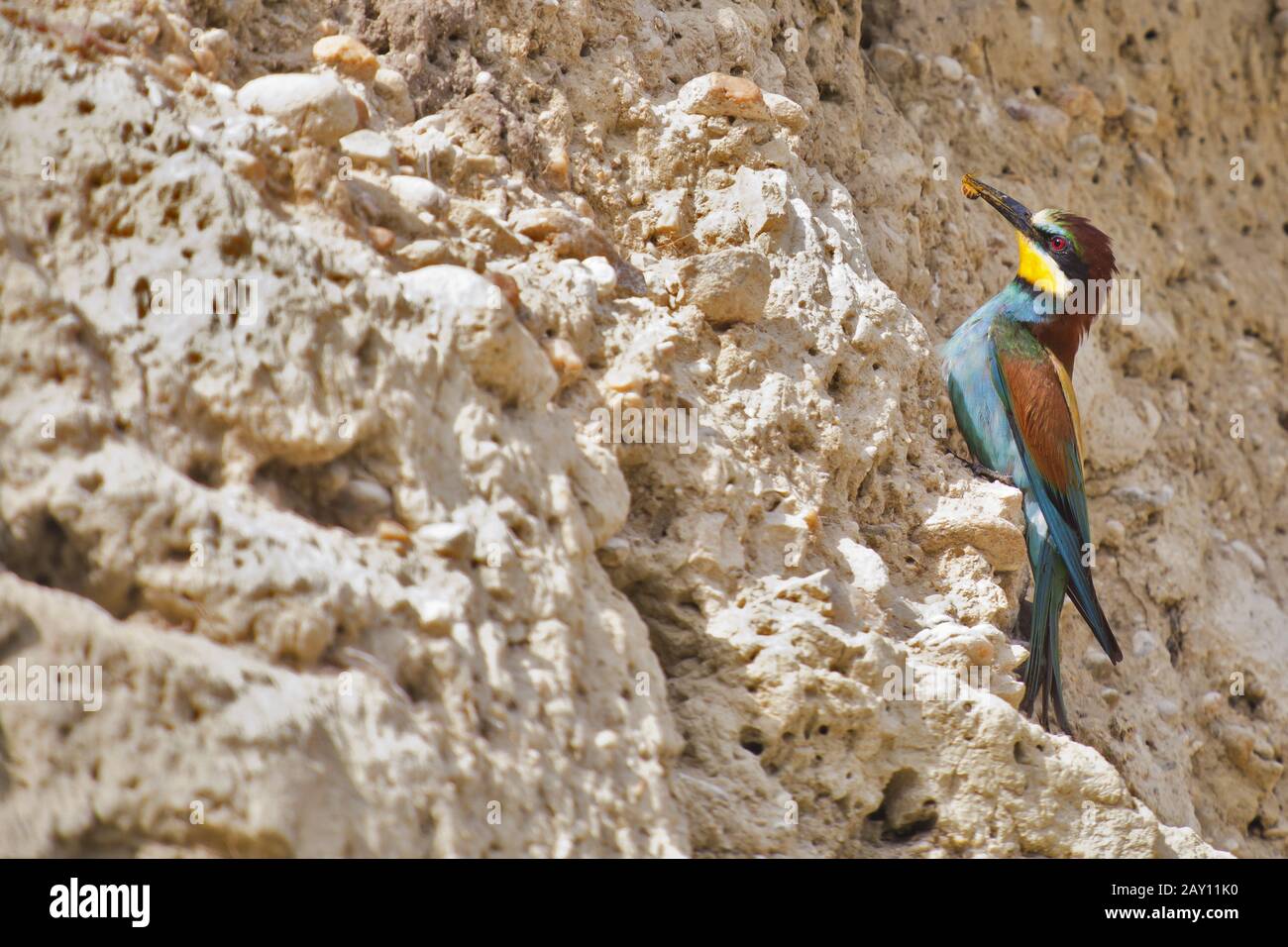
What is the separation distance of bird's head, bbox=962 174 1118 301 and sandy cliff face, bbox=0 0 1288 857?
0.15 meters

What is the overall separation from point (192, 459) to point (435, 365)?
1.42 ft

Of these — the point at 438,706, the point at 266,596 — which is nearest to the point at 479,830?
the point at 438,706

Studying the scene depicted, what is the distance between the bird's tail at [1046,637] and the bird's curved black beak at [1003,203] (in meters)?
0.97

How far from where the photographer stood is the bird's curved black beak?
3875mm

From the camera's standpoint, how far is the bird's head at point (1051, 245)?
12.8 feet

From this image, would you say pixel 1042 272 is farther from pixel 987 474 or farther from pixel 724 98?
pixel 724 98

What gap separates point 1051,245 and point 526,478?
2.28 meters

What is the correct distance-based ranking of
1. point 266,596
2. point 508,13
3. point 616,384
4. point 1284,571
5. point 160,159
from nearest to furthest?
point 266,596
point 160,159
point 616,384
point 508,13
point 1284,571

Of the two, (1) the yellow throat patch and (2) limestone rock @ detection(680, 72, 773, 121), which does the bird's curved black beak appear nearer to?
(1) the yellow throat patch

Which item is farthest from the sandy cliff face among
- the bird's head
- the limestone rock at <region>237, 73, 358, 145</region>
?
the bird's head

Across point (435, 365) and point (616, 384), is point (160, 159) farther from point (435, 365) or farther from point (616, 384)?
point (616, 384)

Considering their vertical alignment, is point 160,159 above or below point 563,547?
above

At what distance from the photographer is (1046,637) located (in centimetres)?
349

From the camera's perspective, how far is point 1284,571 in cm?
442
